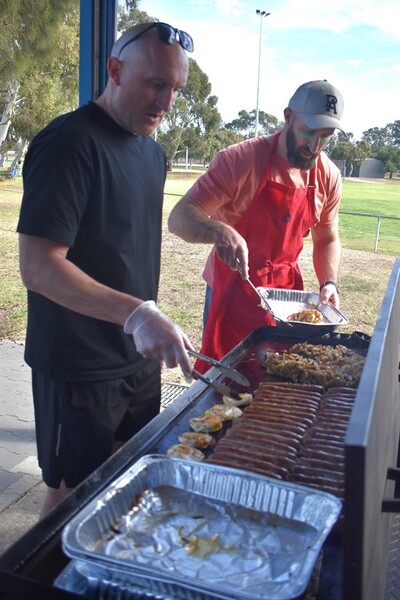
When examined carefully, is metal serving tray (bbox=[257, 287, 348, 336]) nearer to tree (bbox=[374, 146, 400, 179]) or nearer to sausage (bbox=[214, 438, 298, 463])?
sausage (bbox=[214, 438, 298, 463])

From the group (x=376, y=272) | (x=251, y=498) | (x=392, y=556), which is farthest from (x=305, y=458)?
(x=376, y=272)

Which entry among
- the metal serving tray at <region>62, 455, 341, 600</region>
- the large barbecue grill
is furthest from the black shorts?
the metal serving tray at <region>62, 455, 341, 600</region>

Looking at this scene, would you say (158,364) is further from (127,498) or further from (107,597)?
(107,597)

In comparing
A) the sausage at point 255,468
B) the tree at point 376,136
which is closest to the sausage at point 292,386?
the sausage at point 255,468

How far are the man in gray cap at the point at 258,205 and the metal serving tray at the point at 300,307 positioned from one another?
7cm

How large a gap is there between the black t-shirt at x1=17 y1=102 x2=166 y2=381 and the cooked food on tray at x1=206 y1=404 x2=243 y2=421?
1.29 feet

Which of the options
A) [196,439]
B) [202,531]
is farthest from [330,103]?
[202,531]

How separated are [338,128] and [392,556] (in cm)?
206

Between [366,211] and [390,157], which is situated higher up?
[390,157]

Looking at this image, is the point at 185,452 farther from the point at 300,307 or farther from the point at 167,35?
the point at 300,307

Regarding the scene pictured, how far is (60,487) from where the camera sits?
2357 mm

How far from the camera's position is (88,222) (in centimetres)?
216

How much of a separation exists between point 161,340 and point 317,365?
1.20 meters

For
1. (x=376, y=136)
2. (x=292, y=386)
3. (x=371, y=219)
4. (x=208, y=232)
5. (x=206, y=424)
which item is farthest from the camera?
(x=371, y=219)
